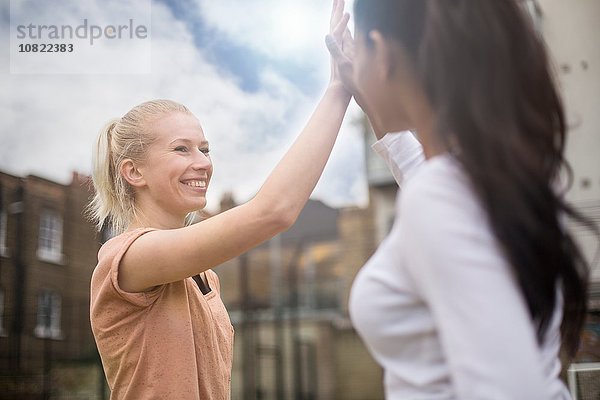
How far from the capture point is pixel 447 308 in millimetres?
771

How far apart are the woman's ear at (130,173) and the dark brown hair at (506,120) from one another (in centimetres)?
80

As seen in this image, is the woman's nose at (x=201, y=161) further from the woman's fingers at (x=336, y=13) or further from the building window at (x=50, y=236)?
the building window at (x=50, y=236)

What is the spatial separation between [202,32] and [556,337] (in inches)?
160

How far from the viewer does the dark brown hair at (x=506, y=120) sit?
79cm

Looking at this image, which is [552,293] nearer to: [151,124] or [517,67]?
[517,67]

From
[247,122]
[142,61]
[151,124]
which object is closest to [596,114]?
[247,122]

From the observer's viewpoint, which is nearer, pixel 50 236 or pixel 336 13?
pixel 336 13

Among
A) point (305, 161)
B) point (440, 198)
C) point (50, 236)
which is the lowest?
point (440, 198)

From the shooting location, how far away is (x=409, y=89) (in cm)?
90

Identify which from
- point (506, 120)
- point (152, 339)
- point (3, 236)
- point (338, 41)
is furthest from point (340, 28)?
point (3, 236)

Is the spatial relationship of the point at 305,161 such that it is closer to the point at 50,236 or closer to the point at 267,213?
the point at 267,213

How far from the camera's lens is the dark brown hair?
2.60ft

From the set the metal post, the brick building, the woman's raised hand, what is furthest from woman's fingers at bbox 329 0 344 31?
the metal post

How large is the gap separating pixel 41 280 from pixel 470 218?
13494mm
